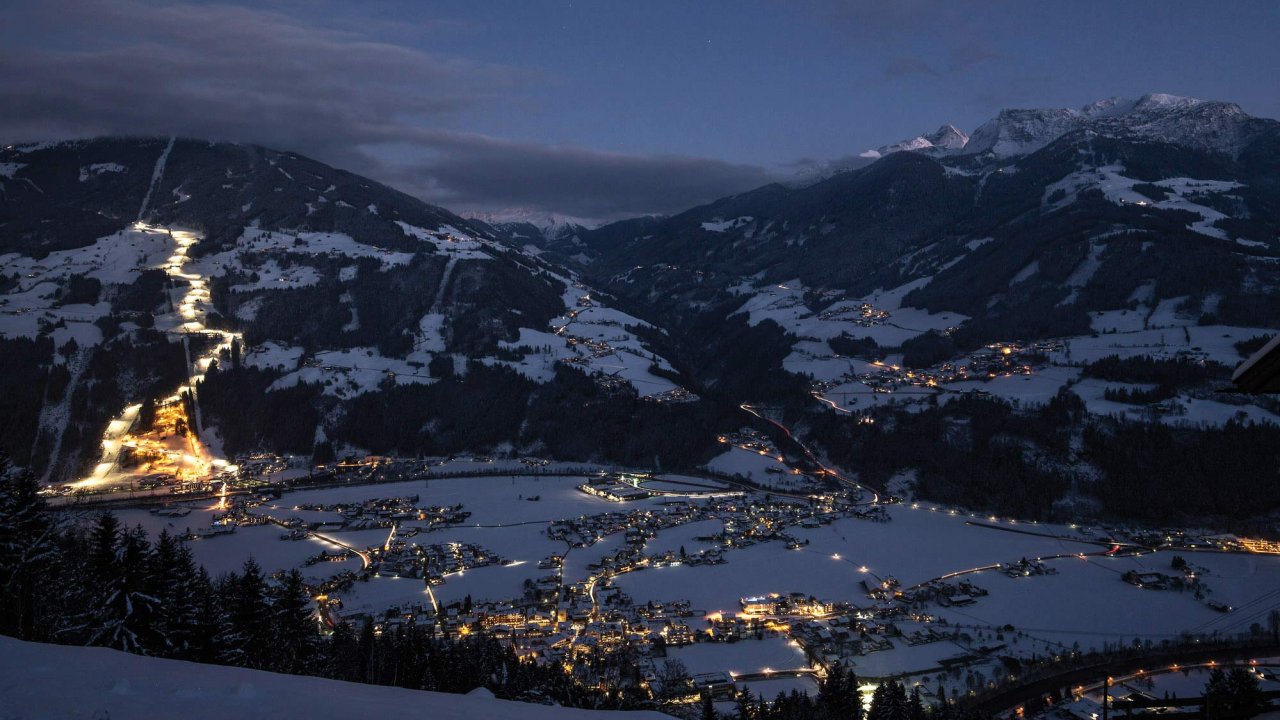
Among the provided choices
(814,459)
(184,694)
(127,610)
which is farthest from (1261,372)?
(814,459)

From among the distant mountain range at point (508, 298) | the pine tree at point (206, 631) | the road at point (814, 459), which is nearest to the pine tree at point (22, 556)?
the pine tree at point (206, 631)

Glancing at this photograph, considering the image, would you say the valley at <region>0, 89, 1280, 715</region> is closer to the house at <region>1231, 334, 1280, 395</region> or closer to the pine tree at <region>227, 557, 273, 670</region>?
the pine tree at <region>227, 557, 273, 670</region>

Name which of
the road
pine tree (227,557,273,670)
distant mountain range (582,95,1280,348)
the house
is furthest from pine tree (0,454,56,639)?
distant mountain range (582,95,1280,348)

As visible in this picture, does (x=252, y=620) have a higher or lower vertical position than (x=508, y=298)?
lower

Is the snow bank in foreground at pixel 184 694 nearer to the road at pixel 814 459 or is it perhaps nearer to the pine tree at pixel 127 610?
the pine tree at pixel 127 610

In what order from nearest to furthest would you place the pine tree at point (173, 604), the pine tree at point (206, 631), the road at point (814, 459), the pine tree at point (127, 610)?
the pine tree at point (127, 610), the pine tree at point (173, 604), the pine tree at point (206, 631), the road at point (814, 459)

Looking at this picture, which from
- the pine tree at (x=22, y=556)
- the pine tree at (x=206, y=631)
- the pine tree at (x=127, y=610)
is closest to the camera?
the pine tree at (x=22, y=556)

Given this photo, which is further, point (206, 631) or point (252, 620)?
point (252, 620)

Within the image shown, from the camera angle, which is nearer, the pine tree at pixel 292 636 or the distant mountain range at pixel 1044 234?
the pine tree at pixel 292 636

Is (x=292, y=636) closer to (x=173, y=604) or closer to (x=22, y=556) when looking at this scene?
(x=173, y=604)
